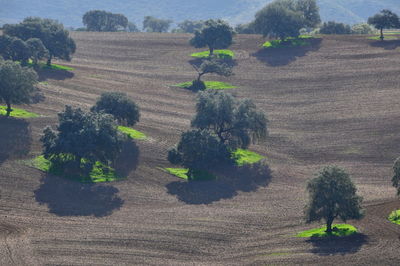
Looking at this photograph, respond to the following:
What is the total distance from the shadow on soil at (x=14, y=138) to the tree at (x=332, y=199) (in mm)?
45265

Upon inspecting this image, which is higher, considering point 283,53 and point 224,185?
point 283,53

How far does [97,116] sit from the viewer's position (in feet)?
370

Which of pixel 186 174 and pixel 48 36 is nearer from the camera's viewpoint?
pixel 186 174

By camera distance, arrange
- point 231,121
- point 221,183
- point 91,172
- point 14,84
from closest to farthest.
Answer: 1. point 91,172
2. point 221,183
3. point 231,121
4. point 14,84

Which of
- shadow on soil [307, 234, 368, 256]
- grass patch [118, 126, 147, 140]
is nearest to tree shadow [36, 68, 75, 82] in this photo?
grass patch [118, 126, 147, 140]

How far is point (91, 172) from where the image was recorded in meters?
110

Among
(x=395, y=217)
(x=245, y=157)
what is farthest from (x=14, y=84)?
(x=395, y=217)

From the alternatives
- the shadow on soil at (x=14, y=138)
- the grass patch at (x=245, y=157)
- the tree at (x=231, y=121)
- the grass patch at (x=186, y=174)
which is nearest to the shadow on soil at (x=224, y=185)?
the grass patch at (x=186, y=174)

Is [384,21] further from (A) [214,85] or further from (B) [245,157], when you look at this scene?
(B) [245,157]

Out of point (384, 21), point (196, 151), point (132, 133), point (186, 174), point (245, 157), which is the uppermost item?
point (384, 21)

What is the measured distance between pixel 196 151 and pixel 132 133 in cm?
1748

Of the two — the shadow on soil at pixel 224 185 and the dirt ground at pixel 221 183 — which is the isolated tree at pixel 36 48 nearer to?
the dirt ground at pixel 221 183

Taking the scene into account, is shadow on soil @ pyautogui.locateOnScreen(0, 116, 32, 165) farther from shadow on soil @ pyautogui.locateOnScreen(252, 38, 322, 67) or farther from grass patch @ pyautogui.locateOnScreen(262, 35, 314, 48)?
grass patch @ pyautogui.locateOnScreen(262, 35, 314, 48)

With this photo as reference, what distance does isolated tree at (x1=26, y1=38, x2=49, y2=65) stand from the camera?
155750 mm
